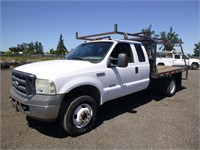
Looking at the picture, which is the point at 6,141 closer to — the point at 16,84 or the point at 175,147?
the point at 16,84

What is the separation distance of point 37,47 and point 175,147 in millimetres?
117422

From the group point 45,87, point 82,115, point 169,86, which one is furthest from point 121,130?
point 169,86

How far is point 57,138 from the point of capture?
3.27 meters

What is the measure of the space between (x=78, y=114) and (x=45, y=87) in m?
0.91

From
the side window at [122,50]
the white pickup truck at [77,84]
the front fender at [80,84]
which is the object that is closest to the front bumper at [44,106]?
the white pickup truck at [77,84]

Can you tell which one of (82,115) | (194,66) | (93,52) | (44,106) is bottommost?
(82,115)

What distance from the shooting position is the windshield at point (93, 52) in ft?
13.1

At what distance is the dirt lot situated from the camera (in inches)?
120

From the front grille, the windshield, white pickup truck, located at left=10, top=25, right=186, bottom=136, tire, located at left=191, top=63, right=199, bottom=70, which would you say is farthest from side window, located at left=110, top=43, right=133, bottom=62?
tire, located at left=191, top=63, right=199, bottom=70

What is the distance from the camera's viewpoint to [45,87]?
2.91 metres

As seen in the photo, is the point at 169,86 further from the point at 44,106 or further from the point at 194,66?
the point at 194,66

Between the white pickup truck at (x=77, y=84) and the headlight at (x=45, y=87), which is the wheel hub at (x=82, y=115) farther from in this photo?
the headlight at (x=45, y=87)

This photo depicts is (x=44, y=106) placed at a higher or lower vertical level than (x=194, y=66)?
lower

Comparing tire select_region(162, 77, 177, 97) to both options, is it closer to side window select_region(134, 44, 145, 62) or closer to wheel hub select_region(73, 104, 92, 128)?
side window select_region(134, 44, 145, 62)
